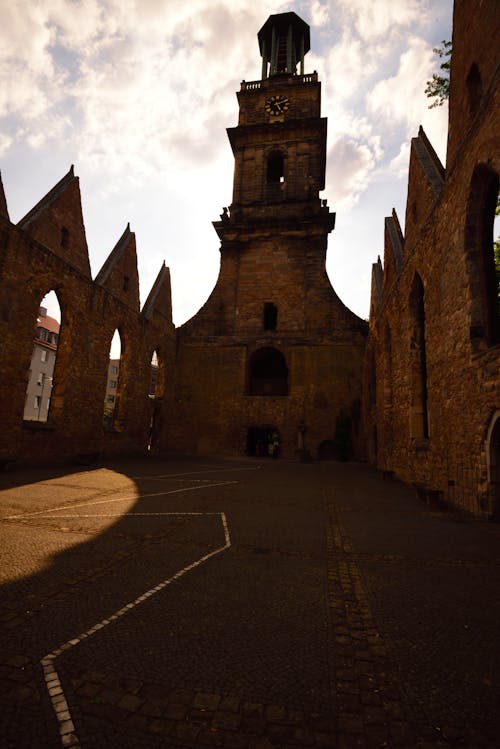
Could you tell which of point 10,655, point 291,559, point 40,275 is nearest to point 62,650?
point 10,655

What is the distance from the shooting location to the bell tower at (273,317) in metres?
20.5

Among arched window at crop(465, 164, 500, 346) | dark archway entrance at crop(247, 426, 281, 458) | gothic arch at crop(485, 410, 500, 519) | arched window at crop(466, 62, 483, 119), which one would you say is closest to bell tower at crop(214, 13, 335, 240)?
dark archway entrance at crop(247, 426, 281, 458)

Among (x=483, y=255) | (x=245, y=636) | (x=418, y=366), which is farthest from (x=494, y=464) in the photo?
(x=245, y=636)

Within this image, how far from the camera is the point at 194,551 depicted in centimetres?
438

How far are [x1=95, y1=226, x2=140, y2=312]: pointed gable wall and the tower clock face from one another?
15871mm

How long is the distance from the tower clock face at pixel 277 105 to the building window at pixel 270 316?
14900mm

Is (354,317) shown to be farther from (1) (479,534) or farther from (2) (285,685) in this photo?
(2) (285,685)

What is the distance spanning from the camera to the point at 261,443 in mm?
23156

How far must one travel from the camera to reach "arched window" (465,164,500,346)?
725 centimetres

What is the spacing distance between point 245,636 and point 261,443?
20763 mm

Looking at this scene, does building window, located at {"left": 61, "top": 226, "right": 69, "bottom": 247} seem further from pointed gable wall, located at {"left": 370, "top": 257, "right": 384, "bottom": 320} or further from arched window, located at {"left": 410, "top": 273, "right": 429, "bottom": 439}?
pointed gable wall, located at {"left": 370, "top": 257, "right": 384, "bottom": 320}

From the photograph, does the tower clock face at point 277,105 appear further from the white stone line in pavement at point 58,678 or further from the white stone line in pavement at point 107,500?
the white stone line in pavement at point 58,678

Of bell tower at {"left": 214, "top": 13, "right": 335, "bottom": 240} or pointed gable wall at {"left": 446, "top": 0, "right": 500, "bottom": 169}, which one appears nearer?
pointed gable wall at {"left": 446, "top": 0, "right": 500, "bottom": 169}

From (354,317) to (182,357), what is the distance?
10.3 m
